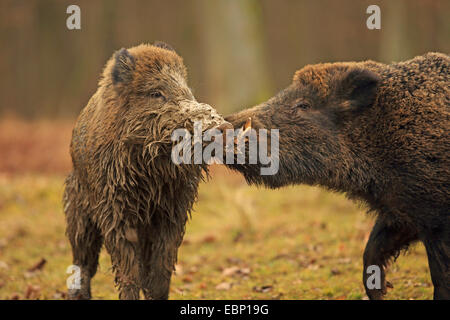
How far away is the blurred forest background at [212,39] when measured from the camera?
15.6m

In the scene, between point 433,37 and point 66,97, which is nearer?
point 433,37

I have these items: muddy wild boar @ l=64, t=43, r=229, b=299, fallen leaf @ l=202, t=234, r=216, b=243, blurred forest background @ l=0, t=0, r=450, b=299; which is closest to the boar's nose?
muddy wild boar @ l=64, t=43, r=229, b=299

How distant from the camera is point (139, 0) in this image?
33875 mm

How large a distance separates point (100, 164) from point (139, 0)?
29.8 m

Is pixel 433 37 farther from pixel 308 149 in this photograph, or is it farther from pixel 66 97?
pixel 308 149

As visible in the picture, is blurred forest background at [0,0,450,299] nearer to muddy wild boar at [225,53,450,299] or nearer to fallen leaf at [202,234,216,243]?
fallen leaf at [202,234,216,243]

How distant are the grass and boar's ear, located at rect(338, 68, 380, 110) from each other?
1092mm

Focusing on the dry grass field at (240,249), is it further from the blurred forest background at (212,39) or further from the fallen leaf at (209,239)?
the blurred forest background at (212,39)

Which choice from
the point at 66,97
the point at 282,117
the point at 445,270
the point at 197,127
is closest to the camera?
the point at 197,127

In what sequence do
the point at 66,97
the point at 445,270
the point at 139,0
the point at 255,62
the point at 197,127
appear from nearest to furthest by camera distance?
the point at 197,127
the point at 445,270
the point at 255,62
the point at 66,97
the point at 139,0

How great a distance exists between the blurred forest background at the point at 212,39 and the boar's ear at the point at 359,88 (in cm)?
892

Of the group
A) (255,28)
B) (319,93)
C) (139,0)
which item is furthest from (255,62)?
(139,0)

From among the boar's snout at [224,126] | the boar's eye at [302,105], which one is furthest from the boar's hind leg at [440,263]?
the boar's snout at [224,126]

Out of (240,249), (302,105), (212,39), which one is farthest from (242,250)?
(212,39)
